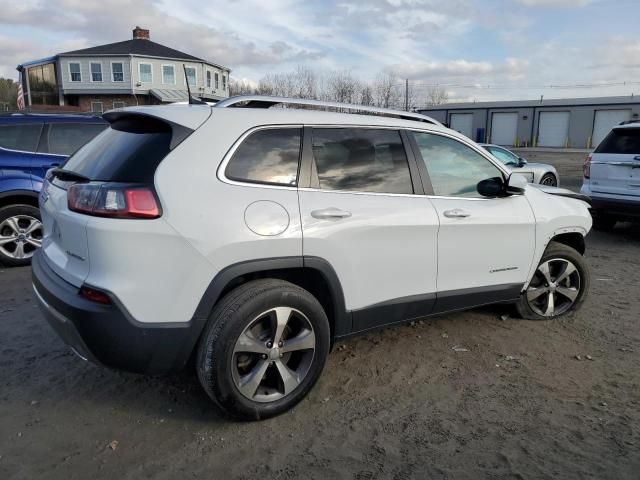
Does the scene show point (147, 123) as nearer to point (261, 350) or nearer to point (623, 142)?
point (261, 350)

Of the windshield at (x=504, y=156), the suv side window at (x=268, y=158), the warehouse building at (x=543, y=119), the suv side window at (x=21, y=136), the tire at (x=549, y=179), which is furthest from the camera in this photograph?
the warehouse building at (x=543, y=119)

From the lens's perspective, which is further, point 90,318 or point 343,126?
point 343,126

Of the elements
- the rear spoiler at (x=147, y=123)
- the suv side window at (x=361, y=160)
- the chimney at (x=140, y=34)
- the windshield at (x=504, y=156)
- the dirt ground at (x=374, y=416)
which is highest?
the chimney at (x=140, y=34)

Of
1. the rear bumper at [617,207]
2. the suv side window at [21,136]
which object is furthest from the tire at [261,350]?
the rear bumper at [617,207]

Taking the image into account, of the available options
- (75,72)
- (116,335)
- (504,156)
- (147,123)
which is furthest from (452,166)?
(75,72)

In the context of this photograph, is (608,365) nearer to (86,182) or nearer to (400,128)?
(400,128)

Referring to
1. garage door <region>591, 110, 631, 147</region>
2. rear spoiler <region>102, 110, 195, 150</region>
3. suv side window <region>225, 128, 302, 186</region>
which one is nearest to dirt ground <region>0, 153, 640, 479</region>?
suv side window <region>225, 128, 302, 186</region>

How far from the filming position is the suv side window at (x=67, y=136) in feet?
21.4

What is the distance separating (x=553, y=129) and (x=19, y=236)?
50267 mm

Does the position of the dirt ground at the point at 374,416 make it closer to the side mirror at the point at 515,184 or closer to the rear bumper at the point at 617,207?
the side mirror at the point at 515,184

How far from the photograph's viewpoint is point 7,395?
10.9 ft

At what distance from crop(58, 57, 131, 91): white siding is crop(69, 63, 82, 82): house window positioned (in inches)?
9.3

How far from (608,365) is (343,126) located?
8.51 feet

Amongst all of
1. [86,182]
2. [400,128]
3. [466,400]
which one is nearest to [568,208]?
[400,128]
